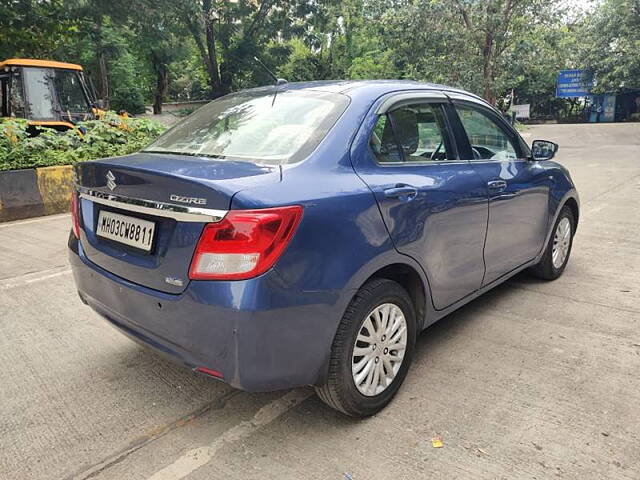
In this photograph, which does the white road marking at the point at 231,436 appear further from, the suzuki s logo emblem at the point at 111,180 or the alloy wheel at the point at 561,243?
the alloy wheel at the point at 561,243

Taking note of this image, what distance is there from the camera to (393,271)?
255cm

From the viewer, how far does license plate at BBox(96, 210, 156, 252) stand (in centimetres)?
221

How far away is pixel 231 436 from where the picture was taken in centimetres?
236

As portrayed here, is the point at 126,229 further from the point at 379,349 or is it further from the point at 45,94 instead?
the point at 45,94

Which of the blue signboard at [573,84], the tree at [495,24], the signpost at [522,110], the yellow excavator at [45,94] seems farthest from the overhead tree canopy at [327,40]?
the yellow excavator at [45,94]

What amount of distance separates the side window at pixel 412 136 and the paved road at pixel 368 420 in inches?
48.6

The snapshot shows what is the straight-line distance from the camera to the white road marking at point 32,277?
14.9 ft

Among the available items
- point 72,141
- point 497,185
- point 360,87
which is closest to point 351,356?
point 360,87

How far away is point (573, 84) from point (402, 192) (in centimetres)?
4243

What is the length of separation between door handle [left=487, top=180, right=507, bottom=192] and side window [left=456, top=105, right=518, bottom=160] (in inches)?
7.5

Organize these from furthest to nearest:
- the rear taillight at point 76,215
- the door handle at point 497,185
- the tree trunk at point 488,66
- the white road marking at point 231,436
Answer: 1. the tree trunk at point 488,66
2. the door handle at point 497,185
3. the rear taillight at point 76,215
4. the white road marking at point 231,436

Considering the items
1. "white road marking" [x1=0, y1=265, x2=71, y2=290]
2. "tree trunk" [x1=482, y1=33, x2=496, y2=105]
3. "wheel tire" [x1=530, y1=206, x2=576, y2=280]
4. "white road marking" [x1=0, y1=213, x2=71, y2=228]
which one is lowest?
"white road marking" [x1=0, y1=265, x2=71, y2=290]

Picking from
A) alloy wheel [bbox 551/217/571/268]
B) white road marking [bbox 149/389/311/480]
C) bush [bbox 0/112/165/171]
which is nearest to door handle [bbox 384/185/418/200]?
white road marking [bbox 149/389/311/480]

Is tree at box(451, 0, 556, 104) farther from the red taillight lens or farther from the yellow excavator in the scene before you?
the red taillight lens
